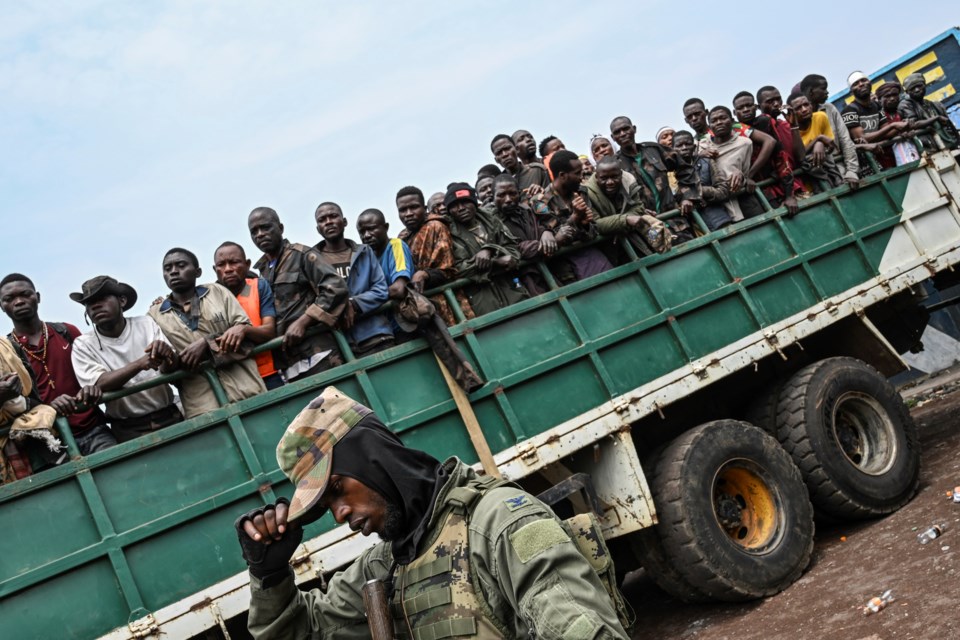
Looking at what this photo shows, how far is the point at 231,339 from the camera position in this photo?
4133mm

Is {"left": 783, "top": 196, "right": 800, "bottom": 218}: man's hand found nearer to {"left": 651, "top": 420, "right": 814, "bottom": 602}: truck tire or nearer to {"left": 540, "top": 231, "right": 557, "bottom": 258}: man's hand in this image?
{"left": 651, "top": 420, "right": 814, "bottom": 602}: truck tire

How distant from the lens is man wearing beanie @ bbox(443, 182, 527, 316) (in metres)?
5.12

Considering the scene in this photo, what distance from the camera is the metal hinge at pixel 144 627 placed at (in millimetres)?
3527

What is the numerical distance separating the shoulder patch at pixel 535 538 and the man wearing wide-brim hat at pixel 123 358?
2508 mm

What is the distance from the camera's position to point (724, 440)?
5.09m

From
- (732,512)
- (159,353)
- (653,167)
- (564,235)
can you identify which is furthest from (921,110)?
(159,353)

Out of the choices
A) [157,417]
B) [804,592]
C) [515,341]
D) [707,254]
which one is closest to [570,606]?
[157,417]

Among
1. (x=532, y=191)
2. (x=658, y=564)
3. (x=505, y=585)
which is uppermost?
(x=532, y=191)

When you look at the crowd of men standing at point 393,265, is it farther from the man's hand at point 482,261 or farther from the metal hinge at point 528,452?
the metal hinge at point 528,452

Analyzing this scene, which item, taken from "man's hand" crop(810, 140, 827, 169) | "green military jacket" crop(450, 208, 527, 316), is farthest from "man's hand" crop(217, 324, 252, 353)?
"man's hand" crop(810, 140, 827, 169)

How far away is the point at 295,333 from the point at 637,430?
2.17 metres

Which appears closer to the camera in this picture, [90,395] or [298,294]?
[90,395]

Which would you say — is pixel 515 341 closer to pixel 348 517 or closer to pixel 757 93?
pixel 348 517

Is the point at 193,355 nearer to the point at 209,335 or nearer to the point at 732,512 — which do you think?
the point at 209,335
